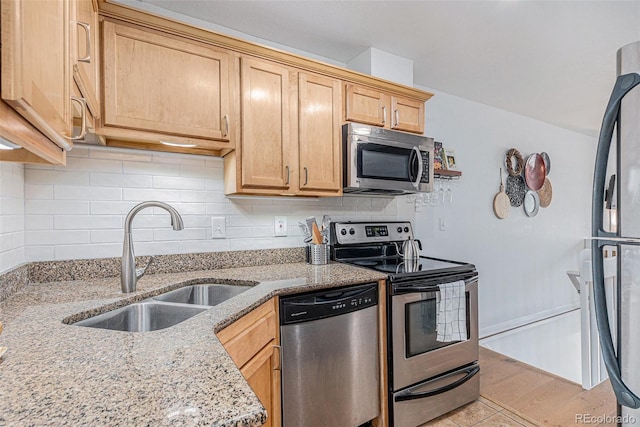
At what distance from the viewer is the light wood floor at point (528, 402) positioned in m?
1.88

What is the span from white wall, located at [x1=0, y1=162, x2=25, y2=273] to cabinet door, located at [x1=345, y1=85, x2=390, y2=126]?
176 cm

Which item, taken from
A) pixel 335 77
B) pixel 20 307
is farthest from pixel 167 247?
pixel 335 77

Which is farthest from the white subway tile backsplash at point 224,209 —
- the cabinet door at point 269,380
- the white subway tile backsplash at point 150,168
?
the cabinet door at point 269,380

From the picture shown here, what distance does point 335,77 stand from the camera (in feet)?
6.77

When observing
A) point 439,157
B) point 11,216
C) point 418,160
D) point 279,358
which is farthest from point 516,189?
point 11,216

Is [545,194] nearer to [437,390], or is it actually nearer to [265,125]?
[437,390]

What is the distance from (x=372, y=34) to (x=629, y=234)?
6.05 feet

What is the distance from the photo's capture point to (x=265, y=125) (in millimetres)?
1834

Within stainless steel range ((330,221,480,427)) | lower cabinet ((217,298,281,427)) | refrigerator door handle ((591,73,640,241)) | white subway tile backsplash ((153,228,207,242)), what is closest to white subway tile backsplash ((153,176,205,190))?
white subway tile backsplash ((153,228,207,242))

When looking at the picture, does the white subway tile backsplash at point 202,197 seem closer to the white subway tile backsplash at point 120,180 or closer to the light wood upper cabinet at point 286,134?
the light wood upper cabinet at point 286,134

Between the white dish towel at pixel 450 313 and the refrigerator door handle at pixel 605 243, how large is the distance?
2.76ft

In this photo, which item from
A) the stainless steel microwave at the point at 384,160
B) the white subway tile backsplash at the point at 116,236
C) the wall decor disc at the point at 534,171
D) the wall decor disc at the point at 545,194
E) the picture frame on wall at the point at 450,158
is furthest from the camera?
the wall decor disc at the point at 545,194

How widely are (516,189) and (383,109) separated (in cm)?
233

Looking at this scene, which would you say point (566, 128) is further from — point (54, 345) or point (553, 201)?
point (54, 345)
